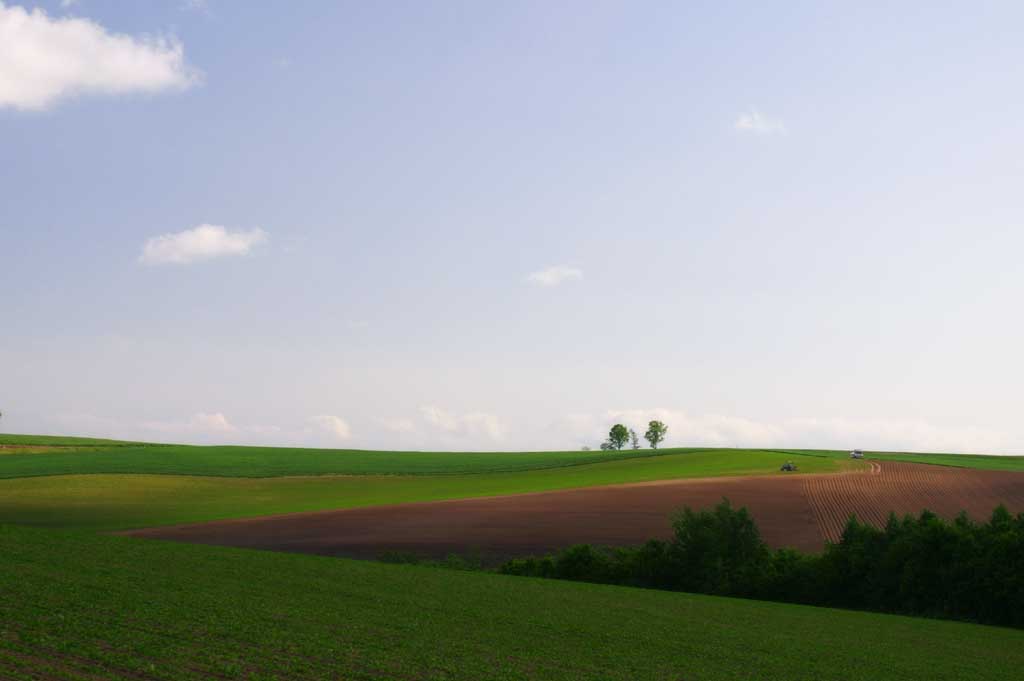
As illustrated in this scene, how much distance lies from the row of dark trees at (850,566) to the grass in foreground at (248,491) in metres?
24.0

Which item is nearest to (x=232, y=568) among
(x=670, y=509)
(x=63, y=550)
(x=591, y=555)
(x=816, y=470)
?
(x=63, y=550)

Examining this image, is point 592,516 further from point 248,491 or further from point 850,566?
point 248,491

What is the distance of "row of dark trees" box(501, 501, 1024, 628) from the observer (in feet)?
112

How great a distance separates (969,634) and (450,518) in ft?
95.1

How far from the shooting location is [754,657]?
70.2 feet

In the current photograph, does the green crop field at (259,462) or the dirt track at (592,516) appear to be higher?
the green crop field at (259,462)

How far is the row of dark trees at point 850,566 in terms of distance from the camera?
34.1 m

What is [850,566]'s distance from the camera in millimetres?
37406

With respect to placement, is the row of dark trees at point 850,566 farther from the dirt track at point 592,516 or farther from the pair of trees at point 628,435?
the pair of trees at point 628,435

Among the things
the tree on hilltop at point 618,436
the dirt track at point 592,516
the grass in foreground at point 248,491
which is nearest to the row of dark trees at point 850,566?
the dirt track at point 592,516

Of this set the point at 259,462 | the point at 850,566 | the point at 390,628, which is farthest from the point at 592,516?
the point at 259,462

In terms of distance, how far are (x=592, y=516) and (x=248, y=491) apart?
93.9 ft

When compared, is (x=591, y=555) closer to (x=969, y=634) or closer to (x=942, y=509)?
(x=969, y=634)

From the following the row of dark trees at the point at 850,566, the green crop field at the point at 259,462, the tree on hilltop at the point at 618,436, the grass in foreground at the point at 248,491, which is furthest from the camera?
the tree on hilltop at the point at 618,436
